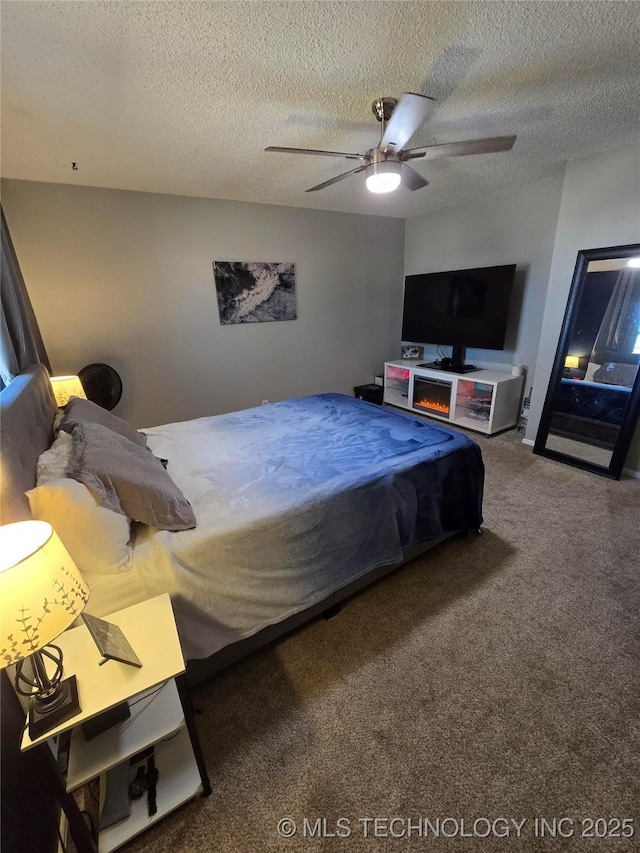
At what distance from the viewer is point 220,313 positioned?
362 cm

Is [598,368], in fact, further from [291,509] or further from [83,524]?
[83,524]

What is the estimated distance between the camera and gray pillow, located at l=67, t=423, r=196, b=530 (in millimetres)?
1260

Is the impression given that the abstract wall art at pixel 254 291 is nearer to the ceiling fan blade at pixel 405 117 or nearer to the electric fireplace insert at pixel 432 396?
the electric fireplace insert at pixel 432 396

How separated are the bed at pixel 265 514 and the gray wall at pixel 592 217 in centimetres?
189

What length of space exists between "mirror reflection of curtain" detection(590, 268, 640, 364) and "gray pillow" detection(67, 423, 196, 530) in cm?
333

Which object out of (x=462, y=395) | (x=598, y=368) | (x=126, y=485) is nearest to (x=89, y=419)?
(x=126, y=485)

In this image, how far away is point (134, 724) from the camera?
3.41 ft

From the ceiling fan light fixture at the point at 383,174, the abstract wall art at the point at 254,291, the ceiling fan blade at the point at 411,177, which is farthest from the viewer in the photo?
the abstract wall art at the point at 254,291

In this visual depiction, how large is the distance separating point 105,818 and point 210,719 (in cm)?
38

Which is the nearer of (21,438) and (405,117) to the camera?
(21,438)

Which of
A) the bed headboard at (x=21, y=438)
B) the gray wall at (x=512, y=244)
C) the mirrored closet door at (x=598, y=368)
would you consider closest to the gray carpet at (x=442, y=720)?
the bed headboard at (x=21, y=438)

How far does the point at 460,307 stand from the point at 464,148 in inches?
90.3

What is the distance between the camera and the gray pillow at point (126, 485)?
1260 mm

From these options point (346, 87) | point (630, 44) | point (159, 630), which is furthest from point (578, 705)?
point (346, 87)
